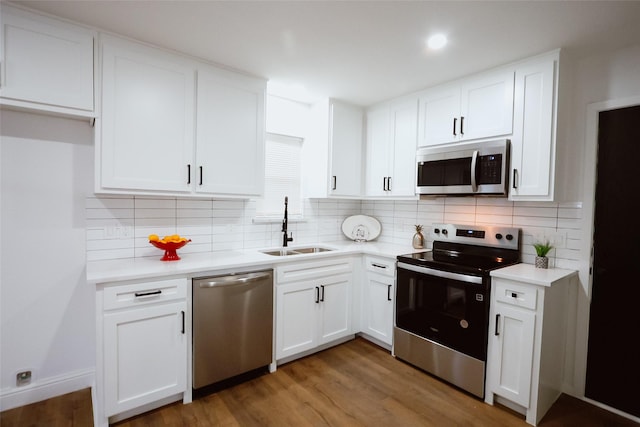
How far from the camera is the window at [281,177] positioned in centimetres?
326

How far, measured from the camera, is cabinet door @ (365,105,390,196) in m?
3.33

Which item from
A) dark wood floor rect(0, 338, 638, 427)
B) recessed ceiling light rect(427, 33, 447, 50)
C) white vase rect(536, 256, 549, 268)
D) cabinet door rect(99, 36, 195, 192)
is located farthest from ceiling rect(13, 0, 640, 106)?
dark wood floor rect(0, 338, 638, 427)

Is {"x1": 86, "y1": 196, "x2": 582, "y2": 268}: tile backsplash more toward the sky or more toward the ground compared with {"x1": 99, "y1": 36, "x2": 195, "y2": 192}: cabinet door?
more toward the ground

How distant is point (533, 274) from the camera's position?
84.5 inches

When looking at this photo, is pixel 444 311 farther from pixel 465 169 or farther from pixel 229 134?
pixel 229 134

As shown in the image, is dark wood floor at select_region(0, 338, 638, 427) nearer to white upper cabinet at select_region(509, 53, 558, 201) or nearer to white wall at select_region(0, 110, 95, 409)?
white wall at select_region(0, 110, 95, 409)

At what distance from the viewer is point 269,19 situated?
73.6 inches

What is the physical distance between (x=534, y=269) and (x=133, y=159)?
2.96 metres

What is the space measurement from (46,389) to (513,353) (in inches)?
126

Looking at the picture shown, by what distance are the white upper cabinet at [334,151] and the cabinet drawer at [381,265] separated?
78 centimetres

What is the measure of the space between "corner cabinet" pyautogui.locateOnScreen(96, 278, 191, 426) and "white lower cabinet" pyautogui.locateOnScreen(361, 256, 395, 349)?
169 centimetres

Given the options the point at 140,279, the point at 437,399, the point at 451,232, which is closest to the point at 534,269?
the point at 451,232

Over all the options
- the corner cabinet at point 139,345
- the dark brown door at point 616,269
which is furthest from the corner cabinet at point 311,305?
the dark brown door at point 616,269

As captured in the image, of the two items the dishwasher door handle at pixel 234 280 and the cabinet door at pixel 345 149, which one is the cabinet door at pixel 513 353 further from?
the cabinet door at pixel 345 149
